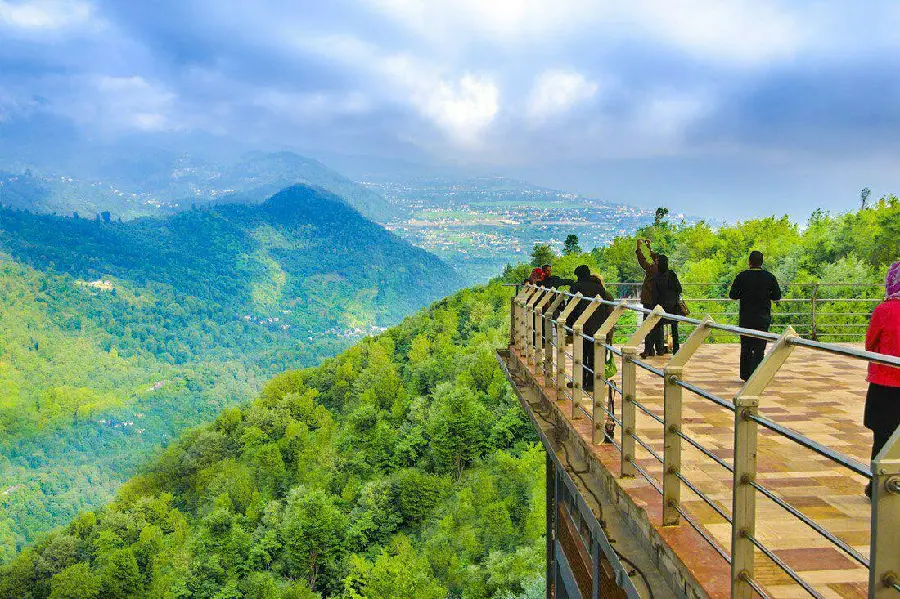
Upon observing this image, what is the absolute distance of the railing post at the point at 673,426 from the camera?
132 inches

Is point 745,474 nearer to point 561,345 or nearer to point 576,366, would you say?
point 576,366

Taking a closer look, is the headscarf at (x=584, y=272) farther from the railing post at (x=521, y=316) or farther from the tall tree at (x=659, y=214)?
the tall tree at (x=659, y=214)

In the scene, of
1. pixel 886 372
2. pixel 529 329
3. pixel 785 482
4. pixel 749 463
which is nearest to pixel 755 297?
pixel 529 329

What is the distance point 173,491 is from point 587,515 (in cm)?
10189

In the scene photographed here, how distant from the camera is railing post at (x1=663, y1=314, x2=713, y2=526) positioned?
3.36 meters

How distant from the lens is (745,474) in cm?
259

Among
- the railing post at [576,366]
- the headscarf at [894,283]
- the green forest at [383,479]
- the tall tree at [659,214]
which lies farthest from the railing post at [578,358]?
the tall tree at [659,214]

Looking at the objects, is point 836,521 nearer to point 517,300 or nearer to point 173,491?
point 517,300

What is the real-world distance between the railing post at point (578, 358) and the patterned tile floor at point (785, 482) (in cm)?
20

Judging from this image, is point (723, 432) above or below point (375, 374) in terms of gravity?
above

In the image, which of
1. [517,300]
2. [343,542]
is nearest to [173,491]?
[343,542]

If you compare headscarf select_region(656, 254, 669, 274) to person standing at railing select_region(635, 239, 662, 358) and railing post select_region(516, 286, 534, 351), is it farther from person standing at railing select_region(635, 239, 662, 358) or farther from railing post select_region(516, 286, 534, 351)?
railing post select_region(516, 286, 534, 351)

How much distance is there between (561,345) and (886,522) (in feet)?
14.7

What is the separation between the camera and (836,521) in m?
3.51
